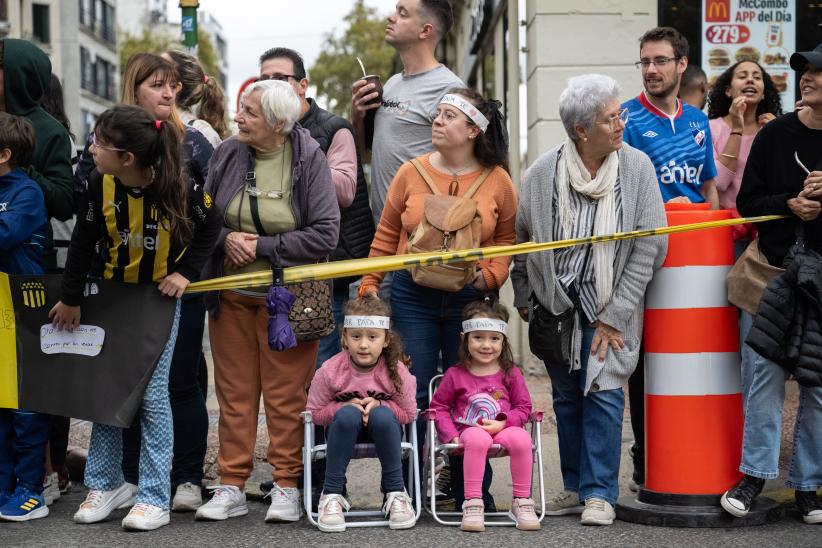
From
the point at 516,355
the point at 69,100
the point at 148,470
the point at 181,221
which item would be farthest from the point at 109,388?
the point at 69,100

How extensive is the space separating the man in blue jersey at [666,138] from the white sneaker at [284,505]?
1.80 metres

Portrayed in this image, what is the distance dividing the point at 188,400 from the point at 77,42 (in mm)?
54105

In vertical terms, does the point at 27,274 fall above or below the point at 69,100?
below

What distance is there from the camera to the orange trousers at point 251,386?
5.81m

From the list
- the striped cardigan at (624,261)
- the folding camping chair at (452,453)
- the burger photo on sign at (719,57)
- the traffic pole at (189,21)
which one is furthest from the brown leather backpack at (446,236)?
the traffic pole at (189,21)

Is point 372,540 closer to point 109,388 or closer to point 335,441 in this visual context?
point 335,441

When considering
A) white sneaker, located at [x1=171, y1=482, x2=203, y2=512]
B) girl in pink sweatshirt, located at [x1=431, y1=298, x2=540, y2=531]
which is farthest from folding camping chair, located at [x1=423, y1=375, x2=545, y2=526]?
white sneaker, located at [x1=171, y1=482, x2=203, y2=512]

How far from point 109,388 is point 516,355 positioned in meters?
6.25

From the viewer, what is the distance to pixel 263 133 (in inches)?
226

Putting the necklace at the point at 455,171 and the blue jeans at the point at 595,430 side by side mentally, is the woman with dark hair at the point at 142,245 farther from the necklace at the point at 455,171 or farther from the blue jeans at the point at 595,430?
the blue jeans at the point at 595,430

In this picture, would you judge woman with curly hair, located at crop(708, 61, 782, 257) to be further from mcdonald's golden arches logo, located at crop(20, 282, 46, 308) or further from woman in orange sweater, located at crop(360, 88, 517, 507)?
mcdonald's golden arches logo, located at crop(20, 282, 46, 308)

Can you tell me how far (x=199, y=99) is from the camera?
664cm

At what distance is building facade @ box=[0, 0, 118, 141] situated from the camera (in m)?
47.5

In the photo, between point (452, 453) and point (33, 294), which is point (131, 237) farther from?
point (452, 453)
